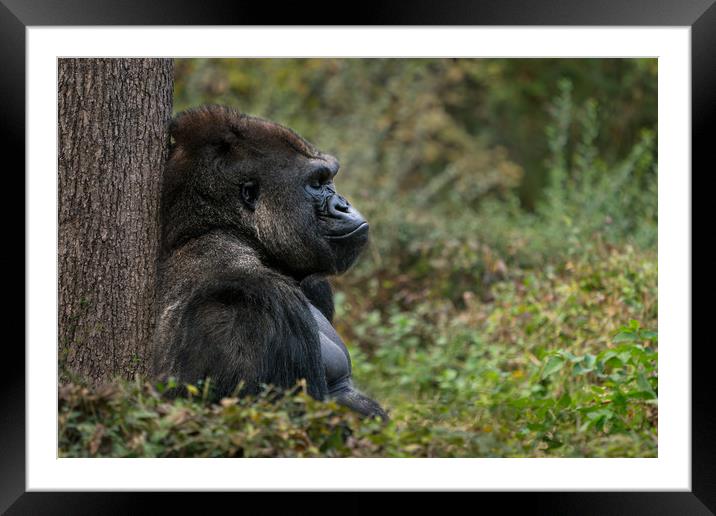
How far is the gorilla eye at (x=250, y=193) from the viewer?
461cm

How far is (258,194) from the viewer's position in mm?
4641

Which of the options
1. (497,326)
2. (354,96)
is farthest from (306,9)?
(354,96)

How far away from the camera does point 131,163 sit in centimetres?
444

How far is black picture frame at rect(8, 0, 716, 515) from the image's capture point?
353 centimetres

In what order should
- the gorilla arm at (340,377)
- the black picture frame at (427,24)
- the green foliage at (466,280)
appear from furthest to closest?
1. the gorilla arm at (340,377)
2. the green foliage at (466,280)
3. the black picture frame at (427,24)

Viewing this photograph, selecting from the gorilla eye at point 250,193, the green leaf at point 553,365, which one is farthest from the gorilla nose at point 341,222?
the green leaf at point 553,365

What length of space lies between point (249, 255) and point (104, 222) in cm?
67

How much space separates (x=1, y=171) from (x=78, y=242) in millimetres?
718

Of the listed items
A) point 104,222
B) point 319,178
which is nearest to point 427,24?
point 319,178

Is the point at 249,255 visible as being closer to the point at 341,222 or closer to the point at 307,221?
the point at 307,221

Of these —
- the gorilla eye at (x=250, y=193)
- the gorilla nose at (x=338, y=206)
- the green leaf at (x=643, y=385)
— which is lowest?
the green leaf at (x=643, y=385)

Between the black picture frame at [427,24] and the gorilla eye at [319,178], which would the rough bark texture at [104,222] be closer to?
the black picture frame at [427,24]

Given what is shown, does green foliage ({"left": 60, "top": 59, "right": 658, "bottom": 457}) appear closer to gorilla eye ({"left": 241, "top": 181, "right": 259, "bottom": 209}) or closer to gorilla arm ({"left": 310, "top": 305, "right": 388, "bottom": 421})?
gorilla arm ({"left": 310, "top": 305, "right": 388, "bottom": 421})

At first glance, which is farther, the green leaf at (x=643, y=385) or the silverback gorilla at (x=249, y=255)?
the green leaf at (x=643, y=385)
